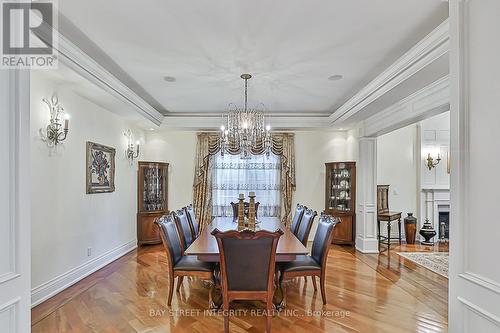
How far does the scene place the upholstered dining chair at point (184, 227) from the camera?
396 centimetres

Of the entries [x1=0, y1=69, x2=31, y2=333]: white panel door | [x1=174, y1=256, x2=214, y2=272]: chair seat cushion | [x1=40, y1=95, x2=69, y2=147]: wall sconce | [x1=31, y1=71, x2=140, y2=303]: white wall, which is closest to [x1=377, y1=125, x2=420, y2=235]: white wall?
[x1=174, y1=256, x2=214, y2=272]: chair seat cushion

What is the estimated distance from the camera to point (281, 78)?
4.40 m

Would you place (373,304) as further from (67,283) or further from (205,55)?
(67,283)

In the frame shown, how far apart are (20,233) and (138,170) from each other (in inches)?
206

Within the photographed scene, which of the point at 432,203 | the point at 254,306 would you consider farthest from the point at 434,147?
the point at 254,306

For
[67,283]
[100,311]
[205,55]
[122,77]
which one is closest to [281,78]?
[205,55]

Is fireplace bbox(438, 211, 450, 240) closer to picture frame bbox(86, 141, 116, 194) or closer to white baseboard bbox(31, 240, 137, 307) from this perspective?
white baseboard bbox(31, 240, 137, 307)

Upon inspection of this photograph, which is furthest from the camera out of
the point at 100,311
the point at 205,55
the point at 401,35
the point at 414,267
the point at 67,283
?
the point at 414,267

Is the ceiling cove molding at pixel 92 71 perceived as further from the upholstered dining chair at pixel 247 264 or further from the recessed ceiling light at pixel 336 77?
the recessed ceiling light at pixel 336 77

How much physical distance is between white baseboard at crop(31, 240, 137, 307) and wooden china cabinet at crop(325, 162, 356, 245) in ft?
13.9

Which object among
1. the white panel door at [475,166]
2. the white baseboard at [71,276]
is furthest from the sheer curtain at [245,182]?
the white panel door at [475,166]

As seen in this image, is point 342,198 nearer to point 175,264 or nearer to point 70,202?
point 175,264

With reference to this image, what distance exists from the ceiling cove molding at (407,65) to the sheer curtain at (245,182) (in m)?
2.59

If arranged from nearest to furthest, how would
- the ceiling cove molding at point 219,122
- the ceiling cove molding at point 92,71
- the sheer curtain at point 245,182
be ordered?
the ceiling cove molding at point 92,71
the ceiling cove molding at point 219,122
the sheer curtain at point 245,182
